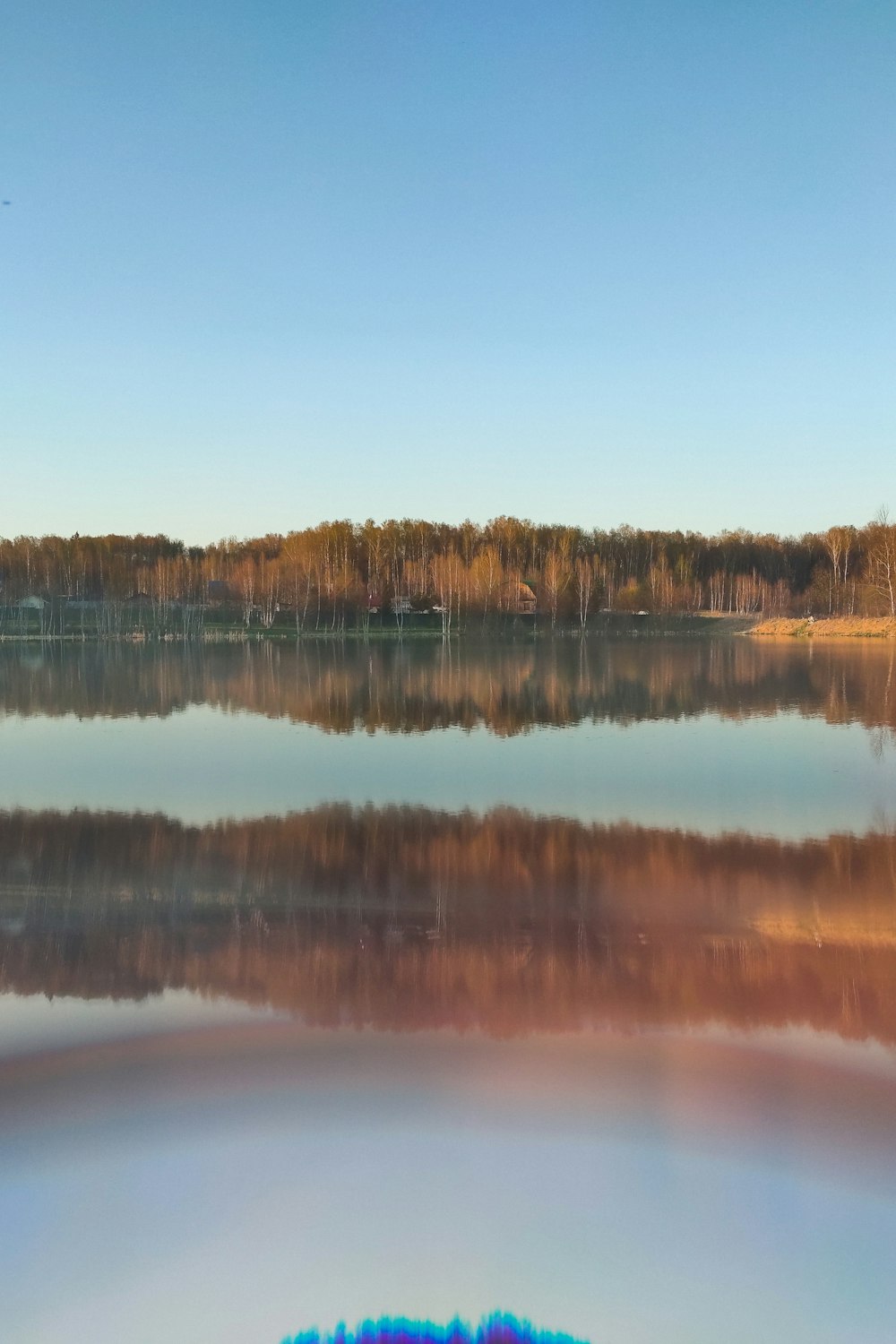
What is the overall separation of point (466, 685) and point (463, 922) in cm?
2432

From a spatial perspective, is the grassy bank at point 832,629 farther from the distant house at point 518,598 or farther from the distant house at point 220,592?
the distant house at point 220,592

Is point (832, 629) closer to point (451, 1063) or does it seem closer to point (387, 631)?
point (387, 631)

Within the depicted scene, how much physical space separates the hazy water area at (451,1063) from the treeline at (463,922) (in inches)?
1.5

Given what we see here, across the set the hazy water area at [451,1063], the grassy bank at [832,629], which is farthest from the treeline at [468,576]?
the hazy water area at [451,1063]

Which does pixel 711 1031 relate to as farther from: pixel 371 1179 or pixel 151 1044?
pixel 151 1044

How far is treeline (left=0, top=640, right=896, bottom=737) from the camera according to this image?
23656mm

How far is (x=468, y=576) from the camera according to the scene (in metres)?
85.6

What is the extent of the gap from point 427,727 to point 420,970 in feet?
45.6

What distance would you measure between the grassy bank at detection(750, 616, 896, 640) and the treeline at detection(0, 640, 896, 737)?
56.3 feet

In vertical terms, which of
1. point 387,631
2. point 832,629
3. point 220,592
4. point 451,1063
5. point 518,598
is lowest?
point 451,1063

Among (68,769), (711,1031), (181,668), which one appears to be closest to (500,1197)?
(711,1031)

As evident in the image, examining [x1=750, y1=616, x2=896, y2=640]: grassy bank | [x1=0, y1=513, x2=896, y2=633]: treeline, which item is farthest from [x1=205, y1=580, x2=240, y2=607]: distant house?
[x1=750, y1=616, x2=896, y2=640]: grassy bank

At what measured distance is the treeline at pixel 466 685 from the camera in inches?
931

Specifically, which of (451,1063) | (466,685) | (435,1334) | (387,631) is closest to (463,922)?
(451,1063)
